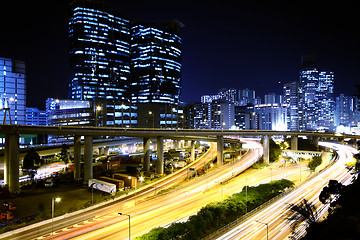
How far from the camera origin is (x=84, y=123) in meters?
139

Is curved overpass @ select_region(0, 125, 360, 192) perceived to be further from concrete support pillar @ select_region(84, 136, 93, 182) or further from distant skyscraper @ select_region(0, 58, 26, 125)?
distant skyscraper @ select_region(0, 58, 26, 125)

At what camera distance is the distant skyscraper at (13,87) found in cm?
11025

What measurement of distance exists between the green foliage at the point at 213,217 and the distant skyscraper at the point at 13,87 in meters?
110

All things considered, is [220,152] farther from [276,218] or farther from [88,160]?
[276,218]

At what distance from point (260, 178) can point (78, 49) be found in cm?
16577

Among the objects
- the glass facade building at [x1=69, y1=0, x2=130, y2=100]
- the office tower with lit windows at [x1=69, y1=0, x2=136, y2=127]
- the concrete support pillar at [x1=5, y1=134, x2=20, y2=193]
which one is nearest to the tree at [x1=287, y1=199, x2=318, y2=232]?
the concrete support pillar at [x1=5, y1=134, x2=20, y2=193]

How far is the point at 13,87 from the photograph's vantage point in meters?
114

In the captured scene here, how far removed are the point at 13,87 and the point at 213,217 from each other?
11794cm

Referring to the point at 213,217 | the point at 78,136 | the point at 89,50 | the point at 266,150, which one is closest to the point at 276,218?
the point at 213,217

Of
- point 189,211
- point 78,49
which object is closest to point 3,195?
point 189,211

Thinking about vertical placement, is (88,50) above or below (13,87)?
above

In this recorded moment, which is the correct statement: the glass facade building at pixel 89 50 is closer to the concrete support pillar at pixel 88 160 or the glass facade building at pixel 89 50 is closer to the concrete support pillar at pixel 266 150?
the concrete support pillar at pixel 88 160

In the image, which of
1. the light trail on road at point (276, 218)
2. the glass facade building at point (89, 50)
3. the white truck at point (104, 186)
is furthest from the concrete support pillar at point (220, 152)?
the glass facade building at point (89, 50)

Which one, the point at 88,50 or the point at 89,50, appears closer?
the point at 88,50
